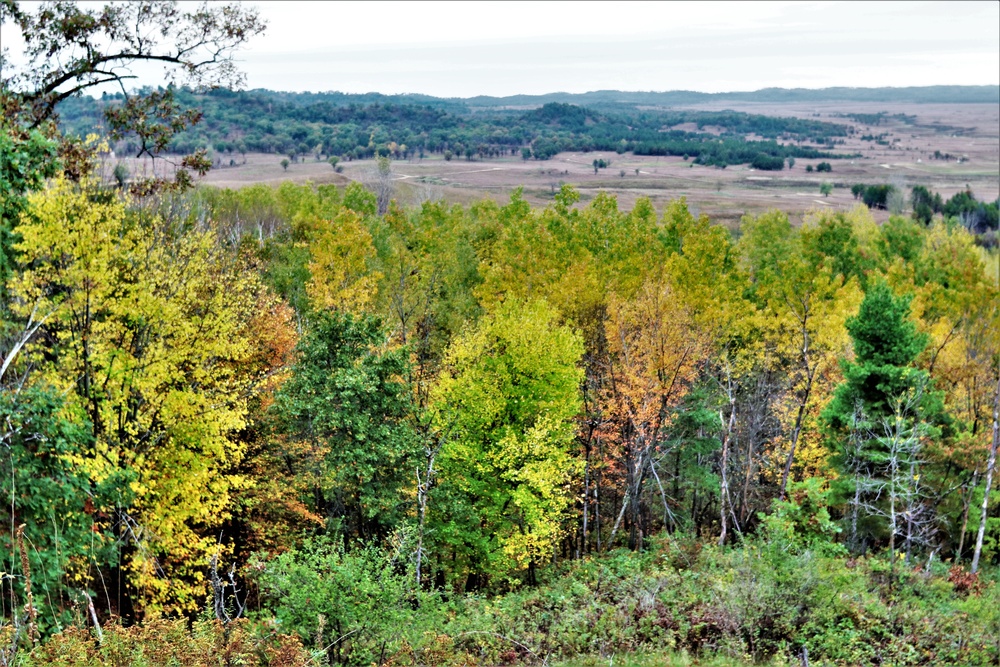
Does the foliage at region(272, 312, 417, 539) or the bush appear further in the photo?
the foliage at region(272, 312, 417, 539)

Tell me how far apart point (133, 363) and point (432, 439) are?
1100cm

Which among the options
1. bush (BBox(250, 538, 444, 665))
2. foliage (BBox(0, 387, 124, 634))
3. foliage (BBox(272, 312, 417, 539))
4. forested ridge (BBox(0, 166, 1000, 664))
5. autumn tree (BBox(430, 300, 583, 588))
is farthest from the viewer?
autumn tree (BBox(430, 300, 583, 588))

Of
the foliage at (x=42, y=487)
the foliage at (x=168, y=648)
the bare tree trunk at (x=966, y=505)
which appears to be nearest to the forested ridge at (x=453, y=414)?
the foliage at (x=42, y=487)

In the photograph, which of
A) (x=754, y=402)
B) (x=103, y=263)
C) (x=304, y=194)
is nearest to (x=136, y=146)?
(x=103, y=263)

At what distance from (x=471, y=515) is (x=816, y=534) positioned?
10766 mm

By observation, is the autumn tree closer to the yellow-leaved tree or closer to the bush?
the yellow-leaved tree

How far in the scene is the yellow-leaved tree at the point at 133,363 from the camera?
56.7 ft

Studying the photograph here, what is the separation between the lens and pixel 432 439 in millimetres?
27234

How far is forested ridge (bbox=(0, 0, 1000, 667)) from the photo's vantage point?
14.5 m

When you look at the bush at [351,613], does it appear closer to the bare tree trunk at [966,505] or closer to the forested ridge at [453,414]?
the forested ridge at [453,414]

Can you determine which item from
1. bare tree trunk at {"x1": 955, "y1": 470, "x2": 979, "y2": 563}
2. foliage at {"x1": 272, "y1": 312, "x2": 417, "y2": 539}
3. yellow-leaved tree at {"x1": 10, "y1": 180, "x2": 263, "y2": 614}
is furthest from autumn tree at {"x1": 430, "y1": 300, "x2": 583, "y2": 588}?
bare tree trunk at {"x1": 955, "y1": 470, "x2": 979, "y2": 563}

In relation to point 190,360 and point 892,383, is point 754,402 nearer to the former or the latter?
point 892,383

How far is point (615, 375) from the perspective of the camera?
106ft

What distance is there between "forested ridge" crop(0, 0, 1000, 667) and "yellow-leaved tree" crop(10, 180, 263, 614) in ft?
0.38
